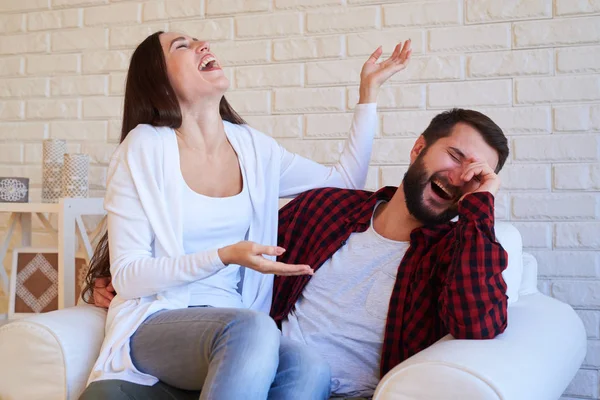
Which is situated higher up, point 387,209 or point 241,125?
point 241,125

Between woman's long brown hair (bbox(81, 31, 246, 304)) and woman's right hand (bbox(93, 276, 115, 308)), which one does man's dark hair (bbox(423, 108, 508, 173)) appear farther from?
woman's right hand (bbox(93, 276, 115, 308))

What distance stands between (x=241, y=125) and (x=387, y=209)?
45 centimetres

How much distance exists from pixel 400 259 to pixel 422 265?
3.4 inches

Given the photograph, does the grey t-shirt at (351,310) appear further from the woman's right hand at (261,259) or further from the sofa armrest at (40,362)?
the sofa armrest at (40,362)

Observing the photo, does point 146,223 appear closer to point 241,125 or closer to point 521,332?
A: point 241,125

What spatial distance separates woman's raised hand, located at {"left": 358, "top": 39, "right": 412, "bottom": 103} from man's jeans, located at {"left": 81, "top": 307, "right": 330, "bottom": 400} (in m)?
0.74

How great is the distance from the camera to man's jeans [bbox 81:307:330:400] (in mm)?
1271

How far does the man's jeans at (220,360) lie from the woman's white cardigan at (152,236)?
4 centimetres

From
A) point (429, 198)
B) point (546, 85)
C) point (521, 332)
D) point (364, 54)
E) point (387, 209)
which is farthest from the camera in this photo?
point (364, 54)

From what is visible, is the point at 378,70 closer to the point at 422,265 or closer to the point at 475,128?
the point at 475,128

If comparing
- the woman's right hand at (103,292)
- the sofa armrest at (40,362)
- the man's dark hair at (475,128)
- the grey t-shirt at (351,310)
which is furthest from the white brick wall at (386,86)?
the sofa armrest at (40,362)

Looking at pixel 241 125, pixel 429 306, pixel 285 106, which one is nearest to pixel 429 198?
pixel 429 306

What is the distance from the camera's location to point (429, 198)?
1679 mm

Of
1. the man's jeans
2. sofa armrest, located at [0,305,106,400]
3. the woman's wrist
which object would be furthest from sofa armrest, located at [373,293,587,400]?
sofa armrest, located at [0,305,106,400]
